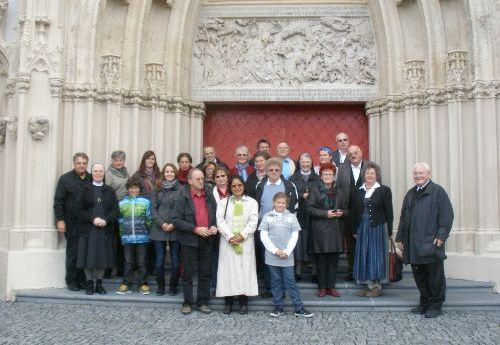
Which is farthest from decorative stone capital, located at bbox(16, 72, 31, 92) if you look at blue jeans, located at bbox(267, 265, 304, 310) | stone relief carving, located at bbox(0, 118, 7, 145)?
blue jeans, located at bbox(267, 265, 304, 310)

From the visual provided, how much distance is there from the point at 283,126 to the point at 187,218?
373 cm

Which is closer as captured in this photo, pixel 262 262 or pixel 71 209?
pixel 262 262

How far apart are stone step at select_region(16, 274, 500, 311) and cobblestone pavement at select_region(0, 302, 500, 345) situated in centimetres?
11

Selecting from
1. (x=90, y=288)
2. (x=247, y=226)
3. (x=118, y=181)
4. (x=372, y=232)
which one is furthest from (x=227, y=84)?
(x=90, y=288)

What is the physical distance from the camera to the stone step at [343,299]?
21.5 ft

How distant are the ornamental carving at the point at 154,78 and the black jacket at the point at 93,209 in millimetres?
2209

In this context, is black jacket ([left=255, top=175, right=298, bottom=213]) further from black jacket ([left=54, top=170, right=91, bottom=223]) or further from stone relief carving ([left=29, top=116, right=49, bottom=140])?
stone relief carving ([left=29, top=116, right=49, bottom=140])

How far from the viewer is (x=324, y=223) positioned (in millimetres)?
6844

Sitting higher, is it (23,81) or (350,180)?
(23,81)

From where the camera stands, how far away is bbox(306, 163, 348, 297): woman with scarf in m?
6.79

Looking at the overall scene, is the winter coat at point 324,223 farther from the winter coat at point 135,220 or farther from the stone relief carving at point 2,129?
the stone relief carving at point 2,129

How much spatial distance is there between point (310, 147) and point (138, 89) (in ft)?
10.1

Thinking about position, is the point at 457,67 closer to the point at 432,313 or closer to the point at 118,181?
the point at 432,313

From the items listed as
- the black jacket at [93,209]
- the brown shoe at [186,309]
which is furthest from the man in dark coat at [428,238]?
the black jacket at [93,209]
